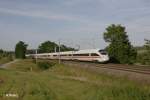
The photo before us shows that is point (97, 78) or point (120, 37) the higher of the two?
point (120, 37)

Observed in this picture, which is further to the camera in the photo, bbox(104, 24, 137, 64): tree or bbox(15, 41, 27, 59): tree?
bbox(15, 41, 27, 59): tree

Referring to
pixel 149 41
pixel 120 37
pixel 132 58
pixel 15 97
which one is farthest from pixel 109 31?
pixel 15 97

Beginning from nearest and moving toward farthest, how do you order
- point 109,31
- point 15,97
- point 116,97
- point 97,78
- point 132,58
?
point 116,97 → point 15,97 → point 97,78 → point 132,58 → point 109,31

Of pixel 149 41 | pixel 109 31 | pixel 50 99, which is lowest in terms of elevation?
pixel 50 99

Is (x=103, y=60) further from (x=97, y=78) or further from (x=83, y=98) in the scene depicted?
(x=83, y=98)

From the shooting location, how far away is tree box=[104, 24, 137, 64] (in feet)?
224

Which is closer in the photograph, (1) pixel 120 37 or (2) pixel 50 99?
(2) pixel 50 99

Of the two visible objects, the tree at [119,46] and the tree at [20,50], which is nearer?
the tree at [119,46]

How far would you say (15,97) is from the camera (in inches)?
766

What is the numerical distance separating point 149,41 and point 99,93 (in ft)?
77.6

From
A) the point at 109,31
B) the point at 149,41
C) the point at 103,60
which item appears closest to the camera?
the point at 149,41

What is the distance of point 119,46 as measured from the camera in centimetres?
7006

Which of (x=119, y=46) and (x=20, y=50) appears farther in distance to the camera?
(x=20, y=50)

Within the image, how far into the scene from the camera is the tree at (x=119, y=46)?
224 ft
